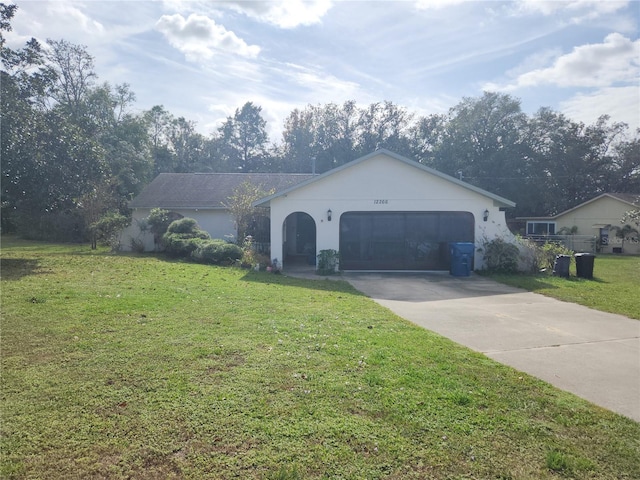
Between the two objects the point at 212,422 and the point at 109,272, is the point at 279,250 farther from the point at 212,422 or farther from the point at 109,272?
the point at 212,422

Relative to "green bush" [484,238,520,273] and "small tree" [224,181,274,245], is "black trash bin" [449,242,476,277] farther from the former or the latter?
"small tree" [224,181,274,245]

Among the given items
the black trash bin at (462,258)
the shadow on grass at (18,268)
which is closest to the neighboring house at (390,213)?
the black trash bin at (462,258)

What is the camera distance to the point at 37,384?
3.83m

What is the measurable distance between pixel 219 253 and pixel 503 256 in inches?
435

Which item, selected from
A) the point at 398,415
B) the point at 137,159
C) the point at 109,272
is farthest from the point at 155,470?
the point at 137,159

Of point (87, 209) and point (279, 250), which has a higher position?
point (87, 209)

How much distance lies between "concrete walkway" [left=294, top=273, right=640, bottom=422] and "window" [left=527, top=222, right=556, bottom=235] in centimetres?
2812

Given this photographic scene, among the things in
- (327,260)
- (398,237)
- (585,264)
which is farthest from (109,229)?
(585,264)

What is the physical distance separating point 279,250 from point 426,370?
10.8 m

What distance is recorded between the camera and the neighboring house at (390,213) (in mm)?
14719

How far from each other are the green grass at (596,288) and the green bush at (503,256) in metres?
0.59

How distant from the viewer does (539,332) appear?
21.3ft

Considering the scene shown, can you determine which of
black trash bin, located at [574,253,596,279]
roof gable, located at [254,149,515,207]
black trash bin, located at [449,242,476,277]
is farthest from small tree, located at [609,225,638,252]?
black trash bin, located at [449,242,476,277]

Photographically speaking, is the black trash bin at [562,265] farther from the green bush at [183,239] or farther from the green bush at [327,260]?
the green bush at [183,239]
